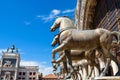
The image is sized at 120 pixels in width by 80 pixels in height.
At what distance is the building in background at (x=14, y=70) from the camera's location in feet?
289

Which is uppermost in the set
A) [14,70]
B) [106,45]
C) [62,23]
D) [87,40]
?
[14,70]

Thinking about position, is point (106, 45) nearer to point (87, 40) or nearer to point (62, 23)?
point (87, 40)

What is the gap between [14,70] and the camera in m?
88.7

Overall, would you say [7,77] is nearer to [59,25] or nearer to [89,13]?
[89,13]

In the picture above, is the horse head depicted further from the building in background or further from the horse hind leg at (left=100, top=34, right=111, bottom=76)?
the building in background

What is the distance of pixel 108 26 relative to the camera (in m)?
13.7

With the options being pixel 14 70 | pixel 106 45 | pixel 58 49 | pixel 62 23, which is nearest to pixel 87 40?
pixel 106 45

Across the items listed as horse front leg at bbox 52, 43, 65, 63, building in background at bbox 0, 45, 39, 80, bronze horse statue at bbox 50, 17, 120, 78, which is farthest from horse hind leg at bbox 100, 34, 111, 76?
building in background at bbox 0, 45, 39, 80

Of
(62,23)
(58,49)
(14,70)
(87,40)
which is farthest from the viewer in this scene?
(14,70)

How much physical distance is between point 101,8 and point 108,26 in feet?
8.64

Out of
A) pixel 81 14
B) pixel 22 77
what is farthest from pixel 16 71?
pixel 81 14

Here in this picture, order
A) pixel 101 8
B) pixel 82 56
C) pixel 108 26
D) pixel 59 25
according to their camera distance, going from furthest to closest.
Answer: pixel 101 8 → pixel 108 26 → pixel 82 56 → pixel 59 25

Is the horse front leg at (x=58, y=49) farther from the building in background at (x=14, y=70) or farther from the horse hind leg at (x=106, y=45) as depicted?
the building in background at (x=14, y=70)

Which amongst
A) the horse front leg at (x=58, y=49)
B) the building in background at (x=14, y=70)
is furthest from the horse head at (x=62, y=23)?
the building in background at (x=14, y=70)
